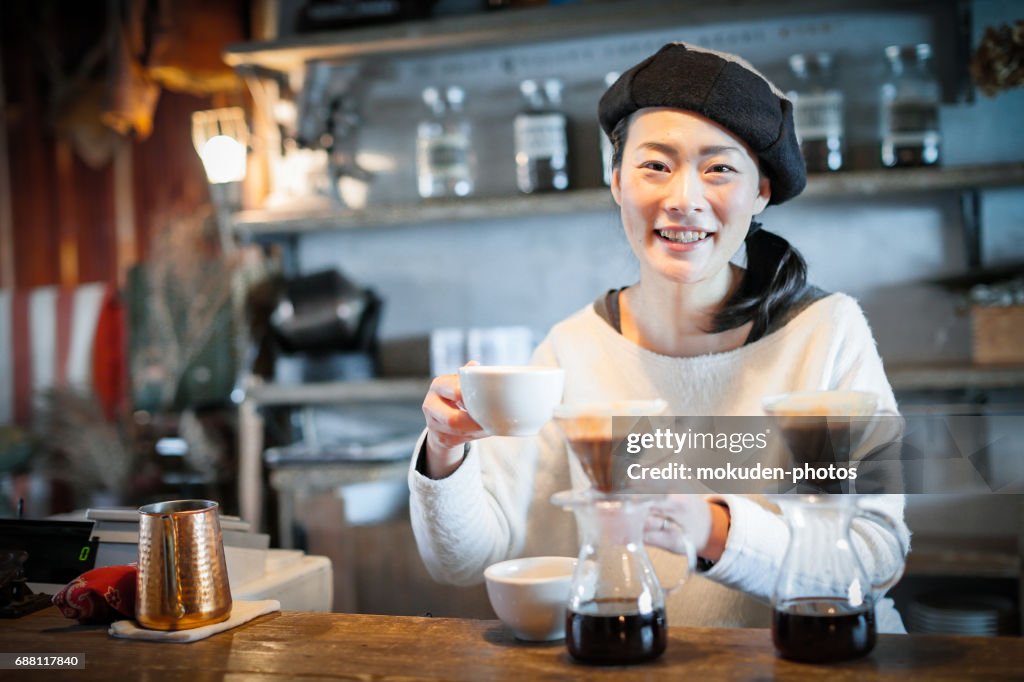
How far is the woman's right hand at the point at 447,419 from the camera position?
117 cm

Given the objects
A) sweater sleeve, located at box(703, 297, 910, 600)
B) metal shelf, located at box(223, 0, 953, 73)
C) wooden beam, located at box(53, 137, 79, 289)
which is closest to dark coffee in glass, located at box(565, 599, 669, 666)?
sweater sleeve, located at box(703, 297, 910, 600)

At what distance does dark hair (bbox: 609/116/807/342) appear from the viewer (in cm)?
147

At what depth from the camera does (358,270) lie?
2.89 m

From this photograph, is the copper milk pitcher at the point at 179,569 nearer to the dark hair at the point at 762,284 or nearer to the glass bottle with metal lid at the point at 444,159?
the dark hair at the point at 762,284

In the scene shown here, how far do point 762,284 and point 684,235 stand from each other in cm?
22

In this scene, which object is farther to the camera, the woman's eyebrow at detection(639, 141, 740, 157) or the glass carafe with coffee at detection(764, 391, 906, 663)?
the woman's eyebrow at detection(639, 141, 740, 157)

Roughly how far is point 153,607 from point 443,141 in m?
1.74

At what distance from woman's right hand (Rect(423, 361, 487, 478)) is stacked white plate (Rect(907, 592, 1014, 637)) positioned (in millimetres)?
1320

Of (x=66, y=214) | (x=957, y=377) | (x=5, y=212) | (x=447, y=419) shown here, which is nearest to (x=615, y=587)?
(x=447, y=419)

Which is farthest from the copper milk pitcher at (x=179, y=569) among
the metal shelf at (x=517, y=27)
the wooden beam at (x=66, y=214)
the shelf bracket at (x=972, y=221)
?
the wooden beam at (x=66, y=214)

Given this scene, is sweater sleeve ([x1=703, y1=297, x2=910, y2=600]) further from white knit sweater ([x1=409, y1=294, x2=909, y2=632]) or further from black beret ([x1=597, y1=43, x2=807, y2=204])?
black beret ([x1=597, y1=43, x2=807, y2=204])

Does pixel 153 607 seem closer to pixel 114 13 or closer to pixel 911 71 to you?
pixel 911 71

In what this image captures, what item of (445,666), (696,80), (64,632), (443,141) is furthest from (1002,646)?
(443,141)

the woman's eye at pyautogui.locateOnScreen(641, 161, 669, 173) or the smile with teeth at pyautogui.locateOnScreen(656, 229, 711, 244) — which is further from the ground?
the woman's eye at pyautogui.locateOnScreen(641, 161, 669, 173)
